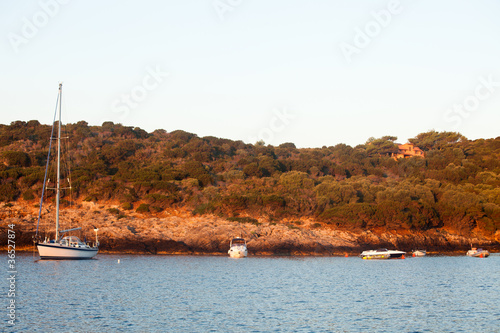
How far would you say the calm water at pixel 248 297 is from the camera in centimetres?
1989

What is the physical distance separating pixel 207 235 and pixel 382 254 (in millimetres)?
19908

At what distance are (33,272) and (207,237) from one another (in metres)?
23.0

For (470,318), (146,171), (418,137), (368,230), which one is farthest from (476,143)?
(470,318)

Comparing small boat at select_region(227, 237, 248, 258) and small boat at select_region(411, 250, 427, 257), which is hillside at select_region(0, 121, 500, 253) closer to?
small boat at select_region(411, 250, 427, 257)

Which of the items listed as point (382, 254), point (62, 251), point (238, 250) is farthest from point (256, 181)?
point (62, 251)

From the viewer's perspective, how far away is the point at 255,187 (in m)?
68.9

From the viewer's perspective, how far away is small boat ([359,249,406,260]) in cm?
5406

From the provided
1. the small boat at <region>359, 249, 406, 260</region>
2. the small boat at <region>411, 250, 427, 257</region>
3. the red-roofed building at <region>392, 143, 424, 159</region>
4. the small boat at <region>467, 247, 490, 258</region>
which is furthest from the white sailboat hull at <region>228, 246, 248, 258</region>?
the red-roofed building at <region>392, 143, 424, 159</region>

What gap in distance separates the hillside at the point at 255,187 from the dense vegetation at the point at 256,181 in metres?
0.14

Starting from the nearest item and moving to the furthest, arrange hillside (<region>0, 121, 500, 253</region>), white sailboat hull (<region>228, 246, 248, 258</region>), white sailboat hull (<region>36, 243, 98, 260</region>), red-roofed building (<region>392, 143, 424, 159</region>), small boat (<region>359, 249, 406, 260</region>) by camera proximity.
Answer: white sailboat hull (<region>36, 243, 98, 260</region>)
white sailboat hull (<region>228, 246, 248, 258</region>)
small boat (<region>359, 249, 406, 260</region>)
hillside (<region>0, 121, 500, 253</region>)
red-roofed building (<region>392, 143, 424, 159</region>)

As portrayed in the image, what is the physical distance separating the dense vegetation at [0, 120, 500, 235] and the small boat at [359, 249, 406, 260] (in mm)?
4774

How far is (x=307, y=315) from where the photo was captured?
2212 centimetres

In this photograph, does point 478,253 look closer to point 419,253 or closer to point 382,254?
point 419,253

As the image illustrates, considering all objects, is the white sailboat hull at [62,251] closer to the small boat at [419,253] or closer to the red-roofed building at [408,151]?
the small boat at [419,253]
